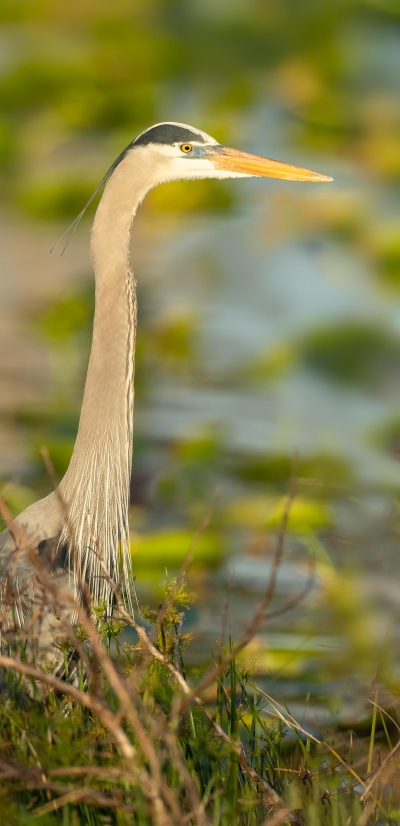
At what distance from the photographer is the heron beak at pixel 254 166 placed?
251 centimetres

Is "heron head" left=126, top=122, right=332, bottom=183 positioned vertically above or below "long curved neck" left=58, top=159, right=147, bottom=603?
above

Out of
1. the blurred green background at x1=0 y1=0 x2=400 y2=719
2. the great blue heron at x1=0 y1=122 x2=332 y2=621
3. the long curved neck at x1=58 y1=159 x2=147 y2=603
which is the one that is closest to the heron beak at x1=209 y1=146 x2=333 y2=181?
the great blue heron at x1=0 y1=122 x2=332 y2=621

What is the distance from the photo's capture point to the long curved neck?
7.55 ft

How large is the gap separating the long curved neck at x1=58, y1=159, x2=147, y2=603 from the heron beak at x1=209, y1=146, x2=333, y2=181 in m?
0.25

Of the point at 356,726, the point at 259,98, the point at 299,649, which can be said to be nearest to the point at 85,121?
the point at 259,98

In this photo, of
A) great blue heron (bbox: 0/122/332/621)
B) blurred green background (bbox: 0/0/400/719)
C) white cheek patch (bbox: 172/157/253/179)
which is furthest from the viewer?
blurred green background (bbox: 0/0/400/719)

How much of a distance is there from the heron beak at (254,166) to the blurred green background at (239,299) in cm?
121

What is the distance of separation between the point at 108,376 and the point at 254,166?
636mm

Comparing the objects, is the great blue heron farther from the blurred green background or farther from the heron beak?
the blurred green background

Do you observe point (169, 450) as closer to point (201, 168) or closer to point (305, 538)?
point (305, 538)

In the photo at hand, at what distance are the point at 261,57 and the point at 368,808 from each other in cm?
686

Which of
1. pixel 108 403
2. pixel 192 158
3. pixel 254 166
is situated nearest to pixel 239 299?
pixel 254 166

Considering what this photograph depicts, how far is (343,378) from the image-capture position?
17.3 ft

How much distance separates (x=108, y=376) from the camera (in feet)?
7.54
